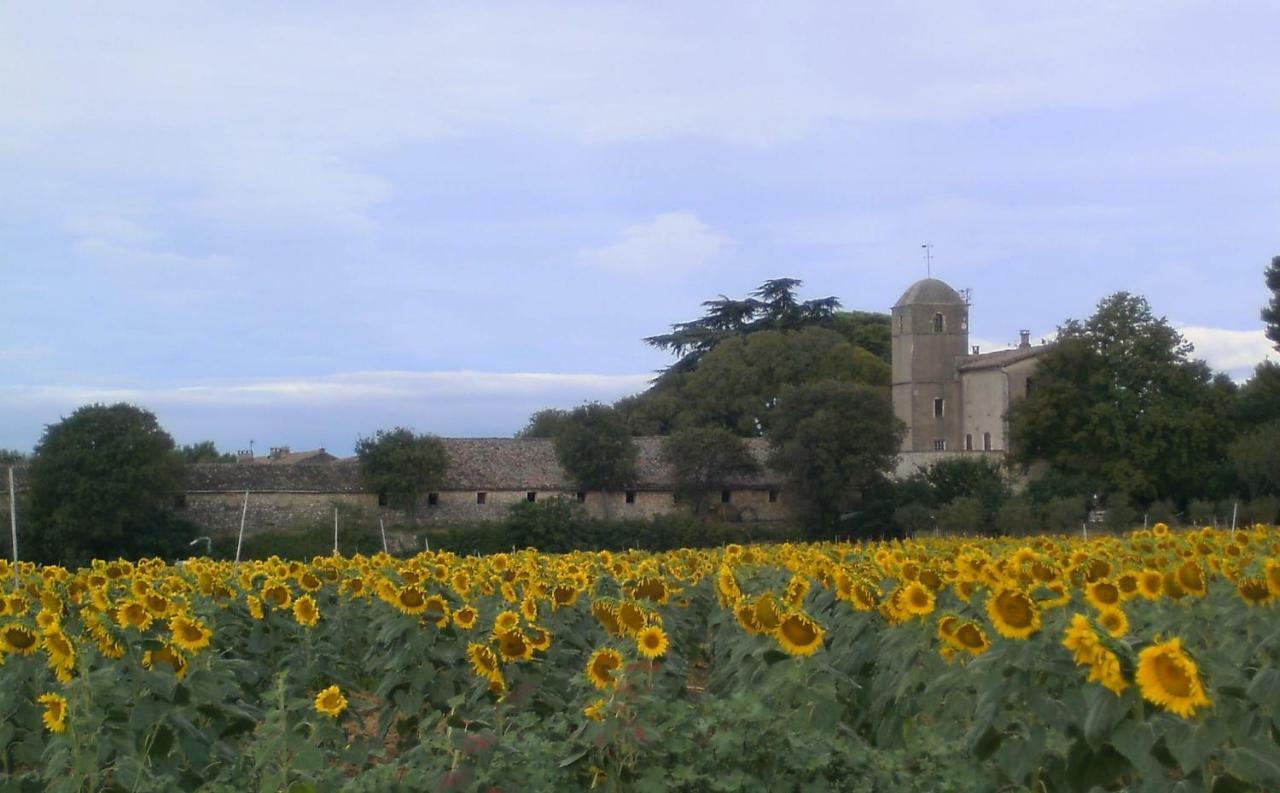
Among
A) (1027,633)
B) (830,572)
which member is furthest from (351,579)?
(1027,633)

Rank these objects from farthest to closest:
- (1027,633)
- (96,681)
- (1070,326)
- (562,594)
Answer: (1070,326), (562,594), (96,681), (1027,633)

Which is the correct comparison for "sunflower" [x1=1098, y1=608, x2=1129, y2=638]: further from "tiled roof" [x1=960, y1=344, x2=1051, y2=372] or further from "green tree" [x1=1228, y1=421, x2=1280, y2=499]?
"tiled roof" [x1=960, y1=344, x2=1051, y2=372]

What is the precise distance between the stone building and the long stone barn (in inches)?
380

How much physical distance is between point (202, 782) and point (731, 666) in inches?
106

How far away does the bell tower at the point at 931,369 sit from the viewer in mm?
70562

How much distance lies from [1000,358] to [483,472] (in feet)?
79.1

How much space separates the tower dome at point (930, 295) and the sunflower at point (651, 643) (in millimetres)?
66407

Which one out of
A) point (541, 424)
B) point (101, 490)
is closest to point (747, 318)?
point (541, 424)

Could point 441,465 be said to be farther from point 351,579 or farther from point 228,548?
point 351,579

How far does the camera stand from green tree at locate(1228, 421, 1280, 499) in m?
50.3

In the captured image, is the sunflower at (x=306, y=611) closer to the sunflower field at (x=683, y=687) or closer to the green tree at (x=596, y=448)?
the sunflower field at (x=683, y=687)

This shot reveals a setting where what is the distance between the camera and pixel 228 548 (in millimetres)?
52125

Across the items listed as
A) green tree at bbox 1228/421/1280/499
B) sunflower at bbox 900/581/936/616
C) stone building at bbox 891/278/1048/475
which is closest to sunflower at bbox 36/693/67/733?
sunflower at bbox 900/581/936/616

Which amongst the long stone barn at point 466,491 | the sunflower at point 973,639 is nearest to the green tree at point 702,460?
the long stone barn at point 466,491
